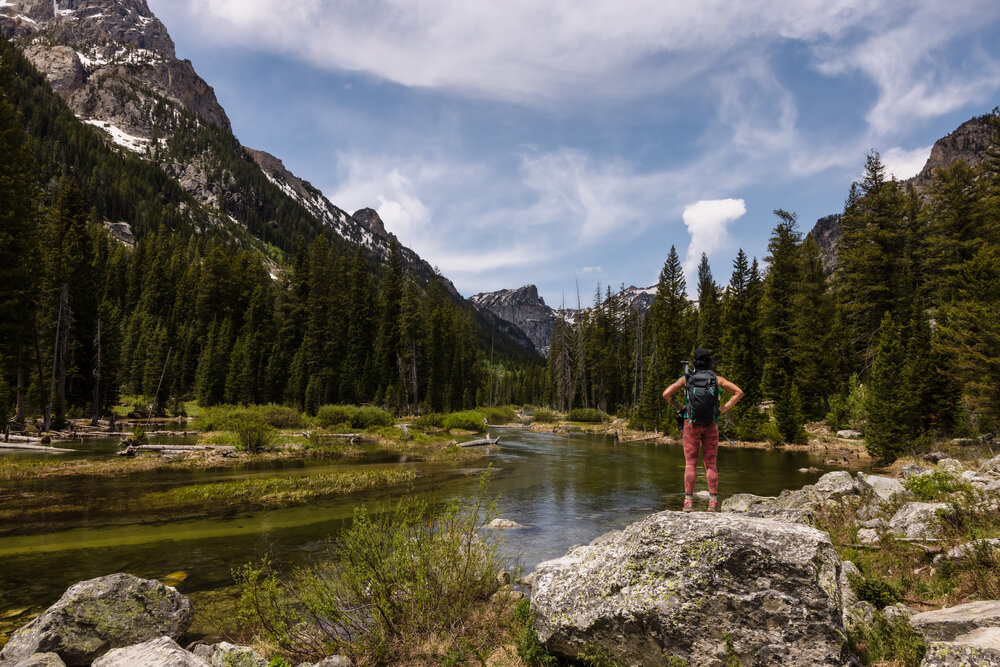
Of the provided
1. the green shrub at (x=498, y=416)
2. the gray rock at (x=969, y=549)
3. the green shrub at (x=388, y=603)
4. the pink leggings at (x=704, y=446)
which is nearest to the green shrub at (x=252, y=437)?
the green shrub at (x=388, y=603)

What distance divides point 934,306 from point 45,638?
2108 inches

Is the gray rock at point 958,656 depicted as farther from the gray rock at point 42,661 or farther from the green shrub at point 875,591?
the gray rock at point 42,661

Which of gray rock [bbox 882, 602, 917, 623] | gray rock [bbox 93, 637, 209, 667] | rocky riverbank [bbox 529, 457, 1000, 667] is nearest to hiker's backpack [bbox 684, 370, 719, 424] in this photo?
rocky riverbank [bbox 529, 457, 1000, 667]

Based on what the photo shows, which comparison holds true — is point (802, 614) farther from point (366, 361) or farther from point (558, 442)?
point (366, 361)

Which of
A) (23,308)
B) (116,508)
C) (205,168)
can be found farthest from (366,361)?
(205,168)

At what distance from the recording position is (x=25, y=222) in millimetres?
28469

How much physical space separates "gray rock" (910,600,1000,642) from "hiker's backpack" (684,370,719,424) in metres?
3.16

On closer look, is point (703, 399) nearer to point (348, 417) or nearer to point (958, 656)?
point (958, 656)

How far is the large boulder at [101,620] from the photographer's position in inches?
229

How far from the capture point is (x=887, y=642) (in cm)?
488

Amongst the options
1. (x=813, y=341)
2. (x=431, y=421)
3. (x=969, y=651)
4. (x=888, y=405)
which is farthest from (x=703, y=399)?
(x=813, y=341)

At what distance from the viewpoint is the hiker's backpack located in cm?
730

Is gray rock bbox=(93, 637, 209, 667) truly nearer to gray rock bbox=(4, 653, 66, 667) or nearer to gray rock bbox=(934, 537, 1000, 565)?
gray rock bbox=(4, 653, 66, 667)

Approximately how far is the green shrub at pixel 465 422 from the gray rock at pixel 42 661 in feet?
138
